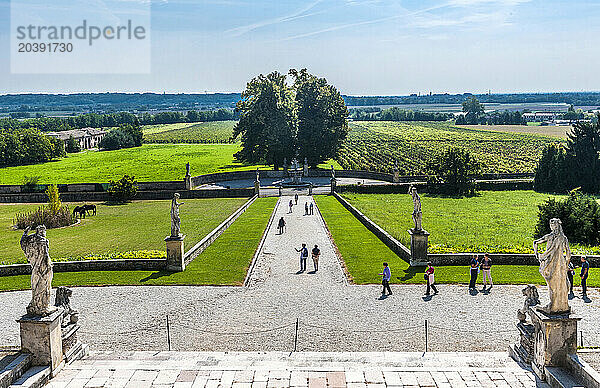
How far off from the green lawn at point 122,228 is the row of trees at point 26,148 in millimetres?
42868

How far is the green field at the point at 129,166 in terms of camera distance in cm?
6748

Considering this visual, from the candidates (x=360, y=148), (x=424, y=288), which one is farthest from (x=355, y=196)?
(x=360, y=148)

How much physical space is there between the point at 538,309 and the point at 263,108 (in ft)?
179

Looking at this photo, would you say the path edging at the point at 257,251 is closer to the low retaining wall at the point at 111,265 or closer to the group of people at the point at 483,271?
the low retaining wall at the point at 111,265

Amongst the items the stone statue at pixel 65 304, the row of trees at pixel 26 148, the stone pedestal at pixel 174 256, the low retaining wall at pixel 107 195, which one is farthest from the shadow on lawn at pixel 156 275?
the row of trees at pixel 26 148

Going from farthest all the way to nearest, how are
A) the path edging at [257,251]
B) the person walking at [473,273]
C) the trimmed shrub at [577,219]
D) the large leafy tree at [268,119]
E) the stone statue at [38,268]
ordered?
the large leafy tree at [268,119] → the trimmed shrub at [577,219] → the path edging at [257,251] → the person walking at [473,273] → the stone statue at [38,268]

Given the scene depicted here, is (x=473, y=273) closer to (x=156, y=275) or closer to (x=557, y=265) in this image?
(x=557, y=265)

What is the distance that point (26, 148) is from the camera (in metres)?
85.4

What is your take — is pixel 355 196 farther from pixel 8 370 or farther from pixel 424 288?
pixel 8 370

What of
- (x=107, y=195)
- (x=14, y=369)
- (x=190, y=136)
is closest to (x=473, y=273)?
(x=14, y=369)

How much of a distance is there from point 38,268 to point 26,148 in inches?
3303

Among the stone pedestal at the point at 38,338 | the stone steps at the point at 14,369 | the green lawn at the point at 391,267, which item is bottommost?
the green lawn at the point at 391,267

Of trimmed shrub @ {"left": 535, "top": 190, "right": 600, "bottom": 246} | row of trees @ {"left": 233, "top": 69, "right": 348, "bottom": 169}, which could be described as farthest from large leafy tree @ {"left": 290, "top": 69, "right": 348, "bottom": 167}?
trimmed shrub @ {"left": 535, "top": 190, "right": 600, "bottom": 246}

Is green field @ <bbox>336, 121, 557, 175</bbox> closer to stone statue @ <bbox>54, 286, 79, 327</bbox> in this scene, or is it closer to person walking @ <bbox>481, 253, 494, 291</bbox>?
person walking @ <bbox>481, 253, 494, 291</bbox>
